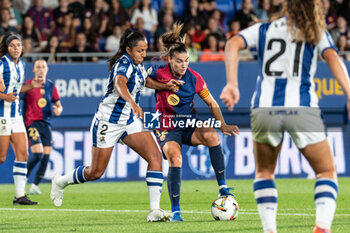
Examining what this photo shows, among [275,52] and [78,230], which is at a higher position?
[275,52]

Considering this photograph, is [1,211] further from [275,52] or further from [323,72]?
[323,72]

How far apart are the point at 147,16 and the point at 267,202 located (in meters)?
12.8

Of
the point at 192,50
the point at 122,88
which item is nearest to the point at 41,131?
the point at 192,50

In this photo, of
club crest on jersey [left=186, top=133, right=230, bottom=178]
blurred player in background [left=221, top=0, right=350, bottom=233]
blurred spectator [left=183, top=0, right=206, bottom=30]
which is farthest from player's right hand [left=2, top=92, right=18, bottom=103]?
blurred spectator [left=183, top=0, right=206, bottom=30]

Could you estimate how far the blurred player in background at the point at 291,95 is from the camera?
5.34 meters

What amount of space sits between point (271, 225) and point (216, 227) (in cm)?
195

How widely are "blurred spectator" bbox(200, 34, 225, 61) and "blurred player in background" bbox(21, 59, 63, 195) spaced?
4.24m

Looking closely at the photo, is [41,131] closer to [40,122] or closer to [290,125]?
[40,122]

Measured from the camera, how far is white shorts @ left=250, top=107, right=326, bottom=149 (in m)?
5.39

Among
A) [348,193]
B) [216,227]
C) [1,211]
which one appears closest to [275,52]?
[216,227]

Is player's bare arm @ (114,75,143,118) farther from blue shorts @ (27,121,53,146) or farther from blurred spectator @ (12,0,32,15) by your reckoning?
blurred spectator @ (12,0,32,15)

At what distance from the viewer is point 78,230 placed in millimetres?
7242

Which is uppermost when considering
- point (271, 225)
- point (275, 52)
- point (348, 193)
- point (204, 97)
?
point (275, 52)

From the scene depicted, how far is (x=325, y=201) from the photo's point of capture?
536 centimetres
